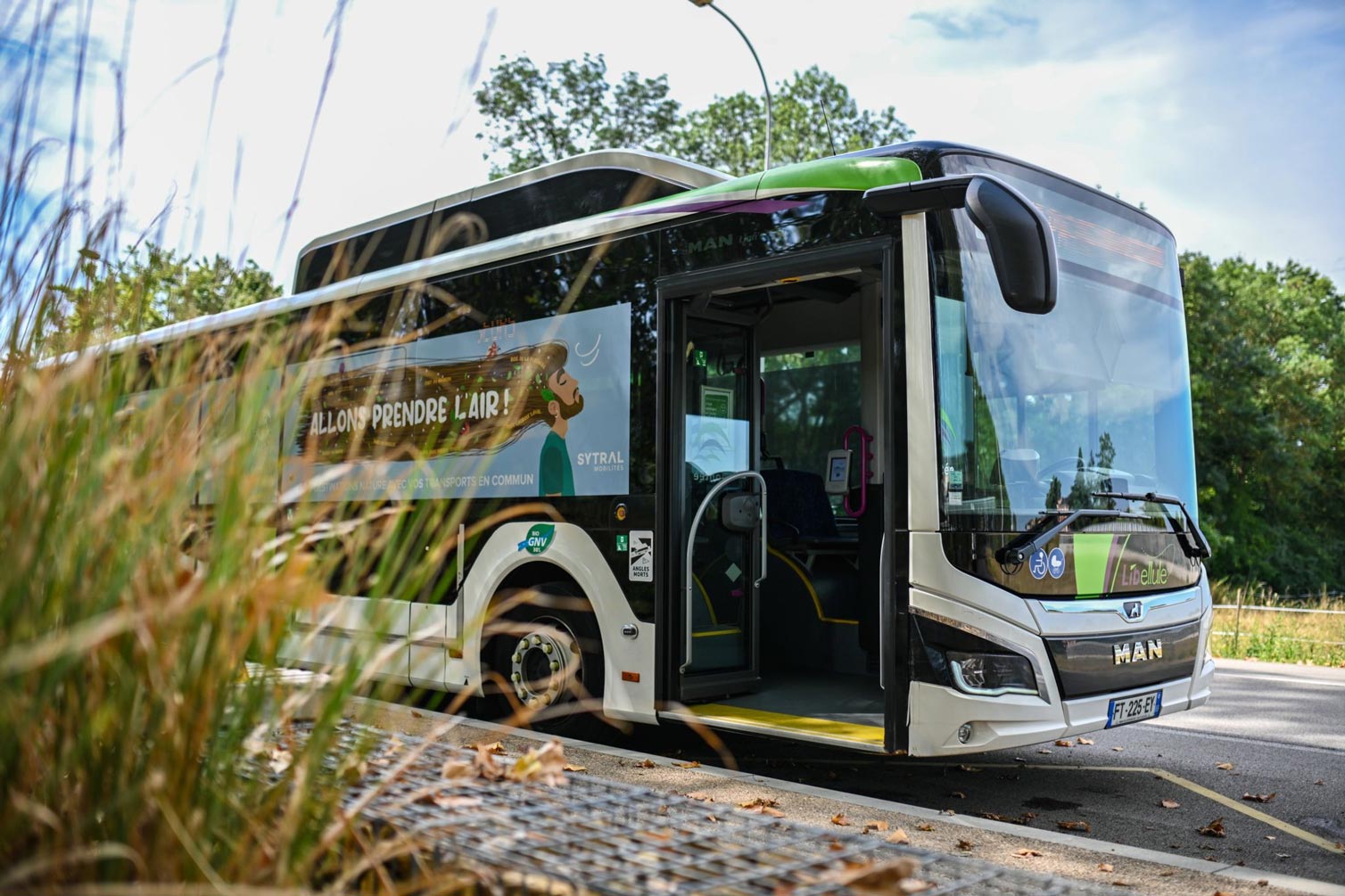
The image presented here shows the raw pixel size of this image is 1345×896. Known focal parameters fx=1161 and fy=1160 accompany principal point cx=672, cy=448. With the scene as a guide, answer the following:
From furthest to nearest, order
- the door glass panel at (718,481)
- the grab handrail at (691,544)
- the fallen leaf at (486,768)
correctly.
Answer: the door glass panel at (718,481) → the grab handrail at (691,544) → the fallen leaf at (486,768)

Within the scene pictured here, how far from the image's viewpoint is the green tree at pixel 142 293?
267 centimetres

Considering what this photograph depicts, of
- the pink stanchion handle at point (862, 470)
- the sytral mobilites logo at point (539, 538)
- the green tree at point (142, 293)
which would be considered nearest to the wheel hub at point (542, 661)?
the sytral mobilites logo at point (539, 538)

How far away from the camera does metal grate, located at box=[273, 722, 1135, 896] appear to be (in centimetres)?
200

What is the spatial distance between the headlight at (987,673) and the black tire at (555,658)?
7.23 ft

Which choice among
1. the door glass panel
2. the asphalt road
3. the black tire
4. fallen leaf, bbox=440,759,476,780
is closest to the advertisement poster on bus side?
the door glass panel

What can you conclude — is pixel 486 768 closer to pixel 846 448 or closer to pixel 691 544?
pixel 691 544

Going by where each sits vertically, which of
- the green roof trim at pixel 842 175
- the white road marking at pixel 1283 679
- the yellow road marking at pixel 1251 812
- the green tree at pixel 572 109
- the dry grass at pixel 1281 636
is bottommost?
the yellow road marking at pixel 1251 812

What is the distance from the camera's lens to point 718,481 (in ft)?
22.1

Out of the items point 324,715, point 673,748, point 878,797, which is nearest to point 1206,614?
point 878,797

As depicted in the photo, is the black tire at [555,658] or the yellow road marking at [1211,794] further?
the black tire at [555,658]

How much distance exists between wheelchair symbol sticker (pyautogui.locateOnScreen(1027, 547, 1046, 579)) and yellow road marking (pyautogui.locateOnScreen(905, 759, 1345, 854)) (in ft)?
5.27

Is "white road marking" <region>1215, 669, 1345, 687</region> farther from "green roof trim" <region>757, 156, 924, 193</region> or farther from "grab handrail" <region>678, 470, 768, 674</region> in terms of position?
"green roof trim" <region>757, 156, 924, 193</region>

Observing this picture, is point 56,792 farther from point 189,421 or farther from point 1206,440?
point 1206,440

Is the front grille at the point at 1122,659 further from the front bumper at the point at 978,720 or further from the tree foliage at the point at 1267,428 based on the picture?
the tree foliage at the point at 1267,428
